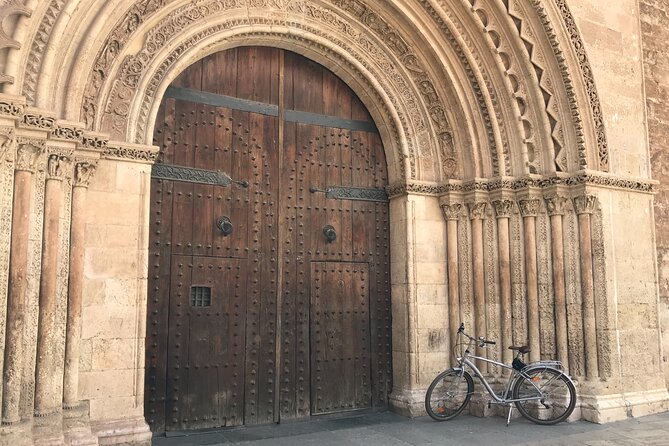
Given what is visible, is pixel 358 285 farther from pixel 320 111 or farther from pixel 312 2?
pixel 312 2

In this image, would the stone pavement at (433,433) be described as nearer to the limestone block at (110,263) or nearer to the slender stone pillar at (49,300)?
the slender stone pillar at (49,300)

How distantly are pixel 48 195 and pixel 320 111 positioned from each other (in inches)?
114

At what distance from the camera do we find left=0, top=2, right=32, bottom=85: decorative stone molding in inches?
145

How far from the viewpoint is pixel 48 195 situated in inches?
161

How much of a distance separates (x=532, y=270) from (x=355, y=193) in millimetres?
1958

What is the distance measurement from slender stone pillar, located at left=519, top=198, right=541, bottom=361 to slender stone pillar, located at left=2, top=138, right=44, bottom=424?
14.8 feet

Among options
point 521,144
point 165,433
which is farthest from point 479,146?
point 165,433

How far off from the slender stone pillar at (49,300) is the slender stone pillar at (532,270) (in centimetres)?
430

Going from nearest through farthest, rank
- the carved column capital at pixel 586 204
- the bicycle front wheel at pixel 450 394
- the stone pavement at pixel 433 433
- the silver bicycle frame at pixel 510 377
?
the stone pavement at pixel 433 433 → the silver bicycle frame at pixel 510 377 → the bicycle front wheel at pixel 450 394 → the carved column capital at pixel 586 204

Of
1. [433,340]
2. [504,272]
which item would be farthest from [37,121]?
[504,272]

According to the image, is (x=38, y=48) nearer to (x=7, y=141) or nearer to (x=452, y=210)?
(x=7, y=141)

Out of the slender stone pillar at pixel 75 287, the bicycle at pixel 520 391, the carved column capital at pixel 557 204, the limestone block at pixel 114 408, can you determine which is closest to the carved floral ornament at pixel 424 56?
the carved column capital at pixel 557 204

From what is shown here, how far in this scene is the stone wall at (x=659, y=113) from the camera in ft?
22.4

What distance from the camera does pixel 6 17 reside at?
12.2 ft
